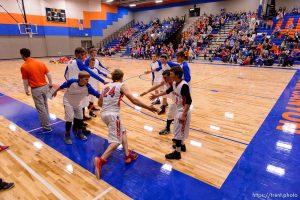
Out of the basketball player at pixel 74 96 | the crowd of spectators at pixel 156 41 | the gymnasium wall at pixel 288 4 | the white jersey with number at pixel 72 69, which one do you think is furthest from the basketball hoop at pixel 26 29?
the gymnasium wall at pixel 288 4

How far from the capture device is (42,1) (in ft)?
75.7

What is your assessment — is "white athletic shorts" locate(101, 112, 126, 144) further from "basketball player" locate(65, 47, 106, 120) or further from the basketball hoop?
the basketball hoop

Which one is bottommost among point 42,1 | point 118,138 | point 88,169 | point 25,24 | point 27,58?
point 88,169

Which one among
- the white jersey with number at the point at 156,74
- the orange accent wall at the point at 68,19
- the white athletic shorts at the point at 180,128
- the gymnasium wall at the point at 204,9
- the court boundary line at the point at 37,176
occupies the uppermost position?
the gymnasium wall at the point at 204,9

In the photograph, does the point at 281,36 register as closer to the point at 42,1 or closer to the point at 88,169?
the point at 88,169

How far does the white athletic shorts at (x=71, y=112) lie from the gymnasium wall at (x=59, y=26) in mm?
22656

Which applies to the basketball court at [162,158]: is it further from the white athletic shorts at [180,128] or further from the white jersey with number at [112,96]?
the white jersey with number at [112,96]

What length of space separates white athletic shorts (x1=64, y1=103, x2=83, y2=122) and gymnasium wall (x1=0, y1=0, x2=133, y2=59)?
74.3 feet

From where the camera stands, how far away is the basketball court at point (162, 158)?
2709 mm

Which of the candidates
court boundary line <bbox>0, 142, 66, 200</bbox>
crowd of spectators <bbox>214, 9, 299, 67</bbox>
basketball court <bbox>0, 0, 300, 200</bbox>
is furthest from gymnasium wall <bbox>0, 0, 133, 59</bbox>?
court boundary line <bbox>0, 142, 66, 200</bbox>

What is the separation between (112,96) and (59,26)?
25.8 metres

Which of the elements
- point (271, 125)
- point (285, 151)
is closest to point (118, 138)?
point (285, 151)

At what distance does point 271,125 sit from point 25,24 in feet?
78.4

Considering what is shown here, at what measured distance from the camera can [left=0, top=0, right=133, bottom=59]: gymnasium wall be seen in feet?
70.7
